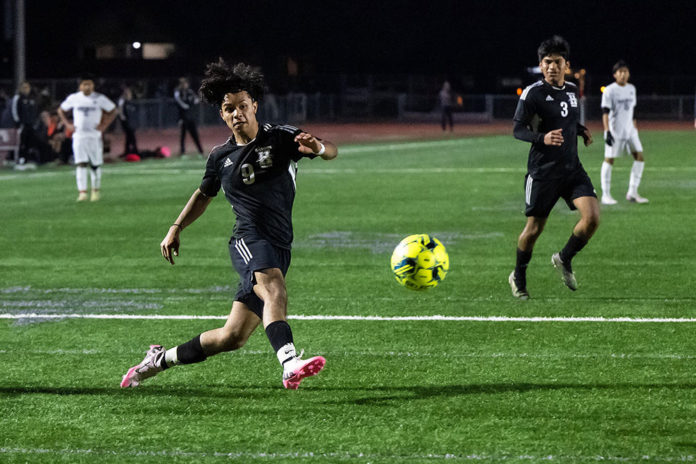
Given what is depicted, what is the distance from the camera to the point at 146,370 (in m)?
6.82

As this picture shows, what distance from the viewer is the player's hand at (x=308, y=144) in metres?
6.31

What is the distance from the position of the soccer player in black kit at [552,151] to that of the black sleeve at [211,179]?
3.70m

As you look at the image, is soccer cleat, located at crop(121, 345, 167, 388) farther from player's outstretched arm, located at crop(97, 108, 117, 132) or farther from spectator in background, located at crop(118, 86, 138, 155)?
spectator in background, located at crop(118, 86, 138, 155)

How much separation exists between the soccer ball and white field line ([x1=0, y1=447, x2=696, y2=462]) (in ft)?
9.74

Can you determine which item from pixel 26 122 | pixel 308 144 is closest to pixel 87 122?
pixel 26 122

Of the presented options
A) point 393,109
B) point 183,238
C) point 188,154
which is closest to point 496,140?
point 188,154

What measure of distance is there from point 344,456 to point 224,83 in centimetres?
230

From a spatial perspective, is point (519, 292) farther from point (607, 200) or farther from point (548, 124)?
point (607, 200)

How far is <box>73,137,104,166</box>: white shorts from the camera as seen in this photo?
1936cm

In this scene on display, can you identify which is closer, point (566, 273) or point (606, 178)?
point (566, 273)

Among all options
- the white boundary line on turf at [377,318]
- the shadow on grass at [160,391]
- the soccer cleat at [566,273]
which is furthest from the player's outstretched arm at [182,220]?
the soccer cleat at [566,273]

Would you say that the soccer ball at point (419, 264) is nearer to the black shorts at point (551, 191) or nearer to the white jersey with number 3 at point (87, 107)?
the black shorts at point (551, 191)

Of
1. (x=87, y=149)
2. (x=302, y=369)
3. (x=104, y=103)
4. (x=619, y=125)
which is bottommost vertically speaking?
(x=302, y=369)

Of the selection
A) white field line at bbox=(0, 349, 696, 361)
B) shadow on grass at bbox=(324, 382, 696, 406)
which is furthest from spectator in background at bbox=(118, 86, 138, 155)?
shadow on grass at bbox=(324, 382, 696, 406)
